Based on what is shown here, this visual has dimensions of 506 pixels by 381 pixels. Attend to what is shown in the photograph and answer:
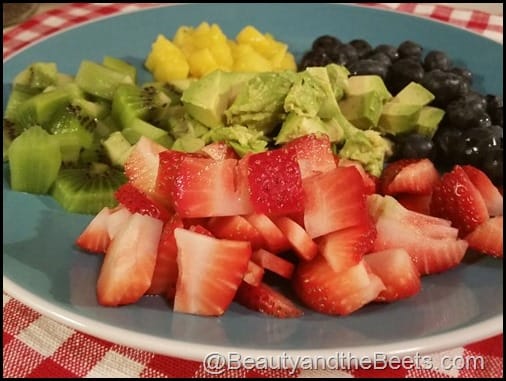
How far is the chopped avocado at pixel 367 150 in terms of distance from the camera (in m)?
1.29

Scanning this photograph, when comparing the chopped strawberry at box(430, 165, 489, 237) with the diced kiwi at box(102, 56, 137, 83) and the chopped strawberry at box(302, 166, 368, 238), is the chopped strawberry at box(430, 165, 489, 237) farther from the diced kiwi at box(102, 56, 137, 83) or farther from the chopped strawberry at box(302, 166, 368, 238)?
the diced kiwi at box(102, 56, 137, 83)

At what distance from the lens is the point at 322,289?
0.95m

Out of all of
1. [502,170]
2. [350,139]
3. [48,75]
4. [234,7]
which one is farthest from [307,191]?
[234,7]

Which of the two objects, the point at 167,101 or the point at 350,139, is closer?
the point at 350,139

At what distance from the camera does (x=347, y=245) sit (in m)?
0.96

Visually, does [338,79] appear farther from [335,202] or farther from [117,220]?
[117,220]

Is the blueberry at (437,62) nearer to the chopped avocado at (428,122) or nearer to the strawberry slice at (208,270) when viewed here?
the chopped avocado at (428,122)

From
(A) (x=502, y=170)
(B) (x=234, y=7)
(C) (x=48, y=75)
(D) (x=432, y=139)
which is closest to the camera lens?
(A) (x=502, y=170)

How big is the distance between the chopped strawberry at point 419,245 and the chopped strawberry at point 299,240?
0.35 ft

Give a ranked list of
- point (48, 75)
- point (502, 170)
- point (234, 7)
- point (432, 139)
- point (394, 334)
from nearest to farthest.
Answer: point (394, 334), point (502, 170), point (432, 139), point (48, 75), point (234, 7)

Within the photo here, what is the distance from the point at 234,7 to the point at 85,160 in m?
0.86

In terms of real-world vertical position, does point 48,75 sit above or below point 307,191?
below

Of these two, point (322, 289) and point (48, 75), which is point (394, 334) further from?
point (48, 75)

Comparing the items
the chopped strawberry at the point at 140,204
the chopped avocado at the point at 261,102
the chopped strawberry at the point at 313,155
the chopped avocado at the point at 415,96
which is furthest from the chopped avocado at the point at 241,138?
the chopped avocado at the point at 415,96
